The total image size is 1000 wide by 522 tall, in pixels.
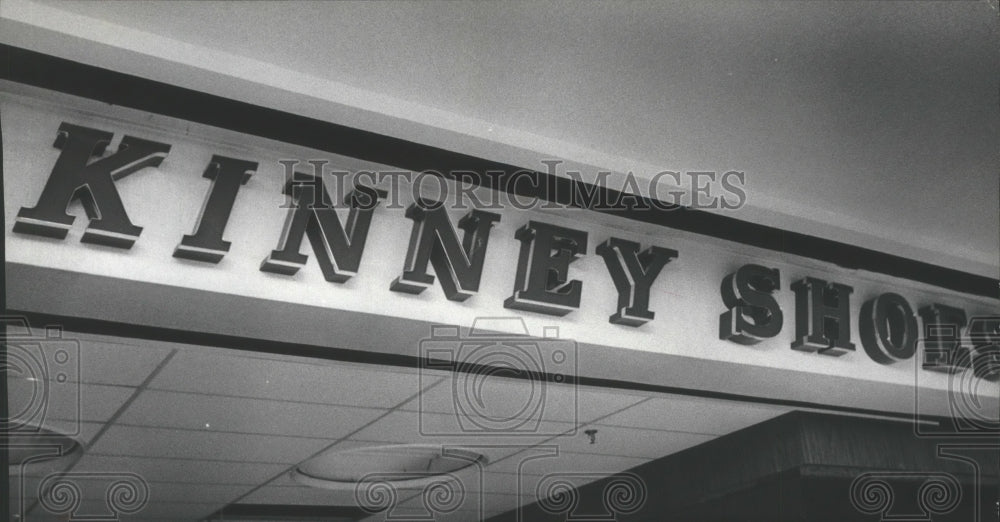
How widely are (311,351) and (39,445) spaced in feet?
9.37

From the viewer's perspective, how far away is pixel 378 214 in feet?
10.3

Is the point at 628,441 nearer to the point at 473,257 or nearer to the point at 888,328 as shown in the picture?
the point at 888,328

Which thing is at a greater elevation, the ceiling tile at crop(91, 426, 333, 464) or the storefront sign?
the storefront sign

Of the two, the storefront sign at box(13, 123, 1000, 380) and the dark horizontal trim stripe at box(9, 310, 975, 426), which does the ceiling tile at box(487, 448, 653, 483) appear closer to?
the dark horizontal trim stripe at box(9, 310, 975, 426)

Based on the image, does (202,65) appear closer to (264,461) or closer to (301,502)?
(264,461)

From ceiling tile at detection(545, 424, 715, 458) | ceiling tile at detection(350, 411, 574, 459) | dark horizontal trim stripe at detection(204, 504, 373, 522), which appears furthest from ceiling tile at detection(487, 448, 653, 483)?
dark horizontal trim stripe at detection(204, 504, 373, 522)

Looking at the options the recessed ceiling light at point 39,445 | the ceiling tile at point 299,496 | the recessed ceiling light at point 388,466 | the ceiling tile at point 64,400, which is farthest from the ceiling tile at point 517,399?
the recessed ceiling light at point 39,445

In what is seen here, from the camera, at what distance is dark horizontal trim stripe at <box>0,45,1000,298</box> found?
2582 millimetres

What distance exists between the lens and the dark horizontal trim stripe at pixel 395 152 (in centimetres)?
258

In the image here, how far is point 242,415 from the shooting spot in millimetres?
4426

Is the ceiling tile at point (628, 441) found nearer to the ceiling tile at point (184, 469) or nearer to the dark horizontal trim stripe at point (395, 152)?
the dark horizontal trim stripe at point (395, 152)

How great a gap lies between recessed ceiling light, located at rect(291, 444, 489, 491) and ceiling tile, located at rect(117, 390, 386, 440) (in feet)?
2.34

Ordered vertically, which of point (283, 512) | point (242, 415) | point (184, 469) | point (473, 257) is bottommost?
point (283, 512)

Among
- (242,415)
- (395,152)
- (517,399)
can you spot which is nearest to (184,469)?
(242,415)
